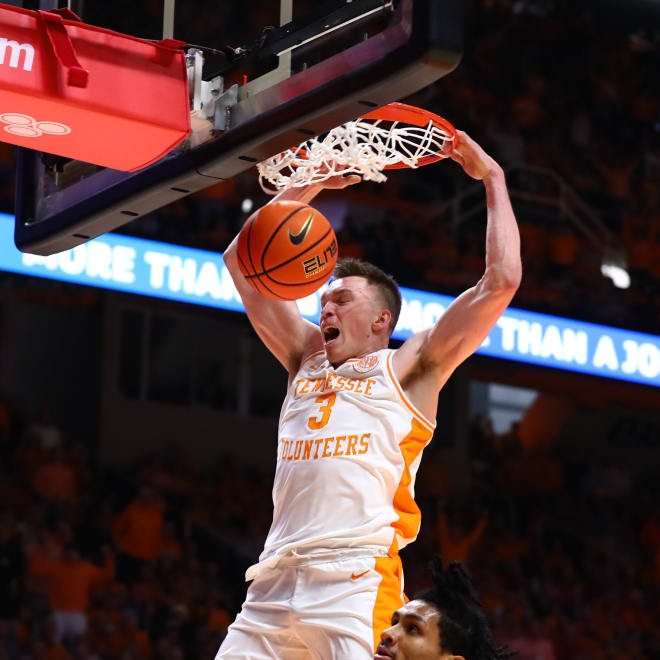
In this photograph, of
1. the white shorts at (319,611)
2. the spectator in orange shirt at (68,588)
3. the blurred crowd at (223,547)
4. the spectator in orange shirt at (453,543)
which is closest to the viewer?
the white shorts at (319,611)

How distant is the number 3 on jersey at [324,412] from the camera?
4082 mm

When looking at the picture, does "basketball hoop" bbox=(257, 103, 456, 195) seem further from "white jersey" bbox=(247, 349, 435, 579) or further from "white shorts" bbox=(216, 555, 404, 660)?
"white shorts" bbox=(216, 555, 404, 660)

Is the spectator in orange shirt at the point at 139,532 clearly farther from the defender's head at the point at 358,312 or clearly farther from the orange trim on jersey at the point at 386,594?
the orange trim on jersey at the point at 386,594

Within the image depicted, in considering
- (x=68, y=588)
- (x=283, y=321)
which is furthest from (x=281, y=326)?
(x=68, y=588)

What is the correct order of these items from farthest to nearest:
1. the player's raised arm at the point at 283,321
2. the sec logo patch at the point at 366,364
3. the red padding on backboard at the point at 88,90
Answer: the player's raised arm at the point at 283,321 → the sec logo patch at the point at 366,364 → the red padding on backboard at the point at 88,90

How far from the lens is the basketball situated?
4.13 m

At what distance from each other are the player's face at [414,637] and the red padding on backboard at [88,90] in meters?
1.39

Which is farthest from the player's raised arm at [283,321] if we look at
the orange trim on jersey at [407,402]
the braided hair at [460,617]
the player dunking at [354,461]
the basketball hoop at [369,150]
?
the braided hair at [460,617]

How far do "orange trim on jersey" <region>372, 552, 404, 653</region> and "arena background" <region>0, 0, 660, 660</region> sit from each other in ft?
13.5

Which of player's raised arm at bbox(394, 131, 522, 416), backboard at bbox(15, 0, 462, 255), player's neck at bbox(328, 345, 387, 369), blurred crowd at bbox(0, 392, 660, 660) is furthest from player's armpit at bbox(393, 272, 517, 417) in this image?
blurred crowd at bbox(0, 392, 660, 660)

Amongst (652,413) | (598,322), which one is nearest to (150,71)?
(598,322)

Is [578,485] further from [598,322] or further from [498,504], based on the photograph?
[598,322]

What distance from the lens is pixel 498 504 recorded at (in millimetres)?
12977

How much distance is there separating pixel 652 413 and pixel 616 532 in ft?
5.84
